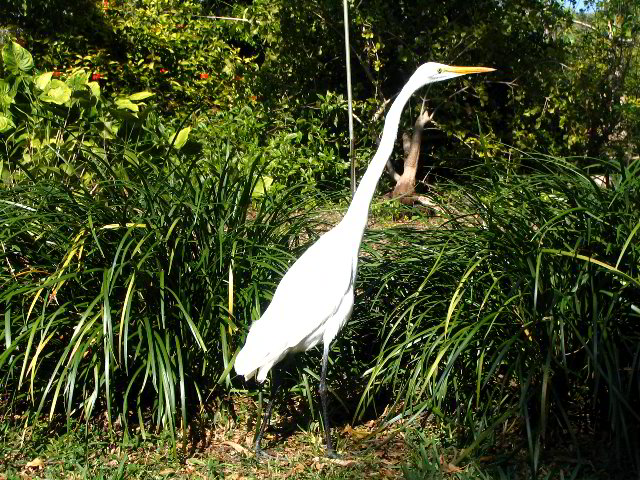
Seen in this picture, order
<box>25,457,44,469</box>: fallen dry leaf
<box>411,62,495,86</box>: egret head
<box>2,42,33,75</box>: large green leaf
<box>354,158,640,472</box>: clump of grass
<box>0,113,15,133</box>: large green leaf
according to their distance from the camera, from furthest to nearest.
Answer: <box>2,42,33,75</box>: large green leaf → <box>0,113,15,133</box>: large green leaf → <box>411,62,495,86</box>: egret head → <box>25,457,44,469</box>: fallen dry leaf → <box>354,158,640,472</box>: clump of grass

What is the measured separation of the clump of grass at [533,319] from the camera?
3.72m

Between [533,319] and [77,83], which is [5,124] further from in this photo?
→ [533,319]

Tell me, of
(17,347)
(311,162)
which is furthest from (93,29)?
(17,347)

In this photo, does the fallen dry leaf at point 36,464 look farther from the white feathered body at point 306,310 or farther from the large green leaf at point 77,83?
the large green leaf at point 77,83

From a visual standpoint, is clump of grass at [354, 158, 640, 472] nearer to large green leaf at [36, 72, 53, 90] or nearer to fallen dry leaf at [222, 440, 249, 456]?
fallen dry leaf at [222, 440, 249, 456]

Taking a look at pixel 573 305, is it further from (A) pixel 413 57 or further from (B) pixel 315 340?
(A) pixel 413 57

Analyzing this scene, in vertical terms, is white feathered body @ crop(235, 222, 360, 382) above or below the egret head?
below

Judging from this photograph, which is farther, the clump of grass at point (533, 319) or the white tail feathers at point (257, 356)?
the white tail feathers at point (257, 356)

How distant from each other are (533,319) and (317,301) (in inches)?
40.1

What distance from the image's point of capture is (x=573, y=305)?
380cm

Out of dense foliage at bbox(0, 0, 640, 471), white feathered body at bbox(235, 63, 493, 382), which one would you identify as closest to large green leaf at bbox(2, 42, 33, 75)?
dense foliage at bbox(0, 0, 640, 471)

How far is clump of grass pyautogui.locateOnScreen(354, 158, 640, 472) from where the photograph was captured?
12.2 feet

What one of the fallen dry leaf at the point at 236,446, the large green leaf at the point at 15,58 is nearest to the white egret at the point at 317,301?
the fallen dry leaf at the point at 236,446

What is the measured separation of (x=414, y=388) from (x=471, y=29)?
531cm
